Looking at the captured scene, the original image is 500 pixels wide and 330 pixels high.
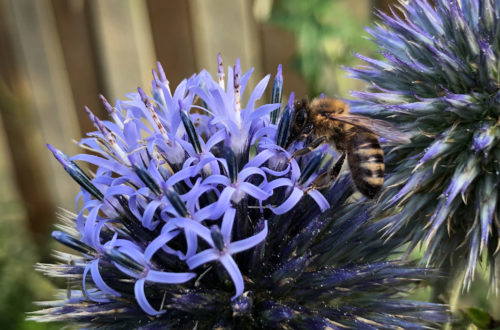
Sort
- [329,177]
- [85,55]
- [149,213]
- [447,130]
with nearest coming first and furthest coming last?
[149,213] → [447,130] → [329,177] → [85,55]

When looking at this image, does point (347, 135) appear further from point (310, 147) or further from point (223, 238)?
point (223, 238)

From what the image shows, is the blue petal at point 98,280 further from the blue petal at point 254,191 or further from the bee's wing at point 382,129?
the bee's wing at point 382,129

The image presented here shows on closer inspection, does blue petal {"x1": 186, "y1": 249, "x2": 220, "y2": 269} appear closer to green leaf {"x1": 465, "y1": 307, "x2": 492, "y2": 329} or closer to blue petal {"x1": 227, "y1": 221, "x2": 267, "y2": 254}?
blue petal {"x1": 227, "y1": 221, "x2": 267, "y2": 254}

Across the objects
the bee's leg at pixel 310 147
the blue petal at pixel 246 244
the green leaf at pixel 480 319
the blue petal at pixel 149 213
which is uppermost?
the bee's leg at pixel 310 147

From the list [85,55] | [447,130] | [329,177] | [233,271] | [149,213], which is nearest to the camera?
[233,271]

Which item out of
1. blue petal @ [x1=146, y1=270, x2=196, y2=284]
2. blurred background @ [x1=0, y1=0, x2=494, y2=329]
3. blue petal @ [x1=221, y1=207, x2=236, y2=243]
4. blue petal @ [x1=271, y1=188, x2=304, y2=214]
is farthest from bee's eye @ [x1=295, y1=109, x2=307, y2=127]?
blurred background @ [x1=0, y1=0, x2=494, y2=329]

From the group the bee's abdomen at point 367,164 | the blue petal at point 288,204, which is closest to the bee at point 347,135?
the bee's abdomen at point 367,164

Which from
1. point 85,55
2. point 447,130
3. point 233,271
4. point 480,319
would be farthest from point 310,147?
point 85,55
